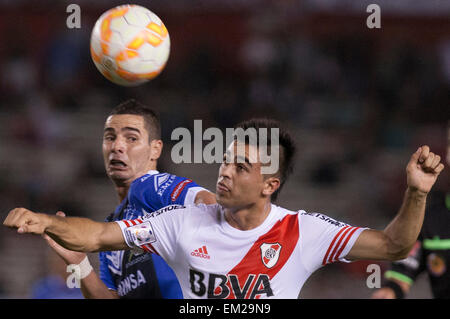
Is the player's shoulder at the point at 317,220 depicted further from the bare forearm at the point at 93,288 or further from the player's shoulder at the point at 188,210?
the bare forearm at the point at 93,288

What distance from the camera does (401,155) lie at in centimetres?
1202

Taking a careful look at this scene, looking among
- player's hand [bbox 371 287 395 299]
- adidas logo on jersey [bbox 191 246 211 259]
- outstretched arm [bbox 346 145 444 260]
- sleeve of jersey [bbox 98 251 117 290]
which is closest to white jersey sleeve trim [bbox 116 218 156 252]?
adidas logo on jersey [bbox 191 246 211 259]

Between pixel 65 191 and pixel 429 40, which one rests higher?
pixel 429 40

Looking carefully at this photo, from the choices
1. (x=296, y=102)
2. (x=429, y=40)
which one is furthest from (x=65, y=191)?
(x=429, y=40)

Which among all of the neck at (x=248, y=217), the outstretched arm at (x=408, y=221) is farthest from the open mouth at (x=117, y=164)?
the outstretched arm at (x=408, y=221)

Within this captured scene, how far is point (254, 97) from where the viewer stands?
12.5m

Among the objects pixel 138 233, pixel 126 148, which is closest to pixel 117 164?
pixel 126 148

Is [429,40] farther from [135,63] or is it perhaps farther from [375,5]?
[135,63]

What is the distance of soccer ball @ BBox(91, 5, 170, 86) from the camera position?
4.99 meters

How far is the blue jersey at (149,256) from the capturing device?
4738 millimetres

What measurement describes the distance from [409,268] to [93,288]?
2.37 metres

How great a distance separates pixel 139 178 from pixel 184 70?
326 inches

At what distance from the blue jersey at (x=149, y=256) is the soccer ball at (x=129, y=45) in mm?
757

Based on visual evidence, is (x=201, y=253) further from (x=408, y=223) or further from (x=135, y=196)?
(x=408, y=223)
